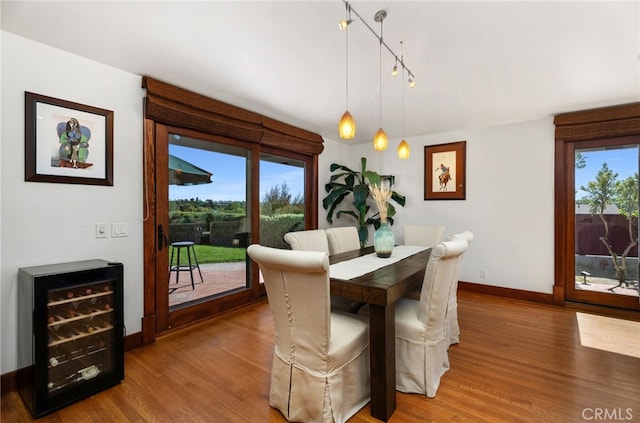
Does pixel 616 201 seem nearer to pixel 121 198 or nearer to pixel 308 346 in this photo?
pixel 308 346

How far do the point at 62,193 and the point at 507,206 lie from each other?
490 centimetres

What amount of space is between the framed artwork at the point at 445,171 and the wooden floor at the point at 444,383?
2082mm

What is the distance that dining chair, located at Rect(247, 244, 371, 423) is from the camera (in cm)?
148

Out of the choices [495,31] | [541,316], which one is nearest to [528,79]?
[495,31]

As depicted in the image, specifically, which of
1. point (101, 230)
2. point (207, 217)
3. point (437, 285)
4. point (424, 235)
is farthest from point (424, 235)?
point (101, 230)

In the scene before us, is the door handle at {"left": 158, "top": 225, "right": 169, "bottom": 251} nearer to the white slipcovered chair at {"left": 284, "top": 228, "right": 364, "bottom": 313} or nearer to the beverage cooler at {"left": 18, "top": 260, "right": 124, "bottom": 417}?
the beverage cooler at {"left": 18, "top": 260, "right": 124, "bottom": 417}

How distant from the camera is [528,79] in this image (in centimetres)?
288

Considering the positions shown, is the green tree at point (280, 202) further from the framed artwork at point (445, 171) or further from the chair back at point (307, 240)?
the framed artwork at point (445, 171)

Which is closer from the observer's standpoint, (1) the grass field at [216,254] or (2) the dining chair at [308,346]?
(2) the dining chair at [308,346]

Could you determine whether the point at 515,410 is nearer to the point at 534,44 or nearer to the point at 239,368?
the point at 239,368

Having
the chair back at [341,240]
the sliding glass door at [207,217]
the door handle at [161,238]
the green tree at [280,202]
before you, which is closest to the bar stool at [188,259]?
the sliding glass door at [207,217]

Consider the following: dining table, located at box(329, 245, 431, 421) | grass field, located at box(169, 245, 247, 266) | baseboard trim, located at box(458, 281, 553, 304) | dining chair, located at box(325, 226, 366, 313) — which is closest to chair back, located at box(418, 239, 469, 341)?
dining table, located at box(329, 245, 431, 421)

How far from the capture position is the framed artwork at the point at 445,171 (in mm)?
4270

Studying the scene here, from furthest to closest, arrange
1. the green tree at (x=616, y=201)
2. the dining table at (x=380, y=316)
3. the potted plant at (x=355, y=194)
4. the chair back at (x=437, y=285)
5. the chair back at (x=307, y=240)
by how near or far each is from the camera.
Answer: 1. the potted plant at (x=355, y=194)
2. the green tree at (x=616, y=201)
3. the chair back at (x=307, y=240)
4. the chair back at (x=437, y=285)
5. the dining table at (x=380, y=316)
